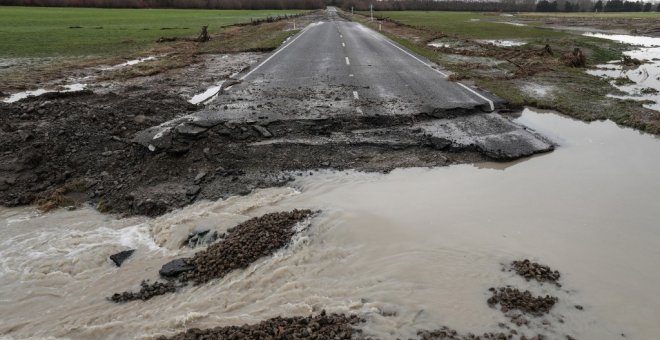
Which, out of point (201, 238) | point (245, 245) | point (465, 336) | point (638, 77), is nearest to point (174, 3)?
point (638, 77)

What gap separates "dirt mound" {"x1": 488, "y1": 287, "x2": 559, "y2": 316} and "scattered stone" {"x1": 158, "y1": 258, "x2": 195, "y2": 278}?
380cm

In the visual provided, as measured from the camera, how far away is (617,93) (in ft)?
49.0

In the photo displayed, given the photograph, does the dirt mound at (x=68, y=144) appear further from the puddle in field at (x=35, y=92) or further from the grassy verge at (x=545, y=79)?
the grassy verge at (x=545, y=79)

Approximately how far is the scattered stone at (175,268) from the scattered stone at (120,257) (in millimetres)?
657

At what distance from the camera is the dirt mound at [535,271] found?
5.61 meters

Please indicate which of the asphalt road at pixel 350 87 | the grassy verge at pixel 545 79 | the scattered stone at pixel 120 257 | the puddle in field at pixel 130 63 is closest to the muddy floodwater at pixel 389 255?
the scattered stone at pixel 120 257

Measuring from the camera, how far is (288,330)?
15.3 ft

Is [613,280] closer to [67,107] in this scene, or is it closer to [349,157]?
[349,157]

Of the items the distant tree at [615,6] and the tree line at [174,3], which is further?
the distant tree at [615,6]

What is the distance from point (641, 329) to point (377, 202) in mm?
4017

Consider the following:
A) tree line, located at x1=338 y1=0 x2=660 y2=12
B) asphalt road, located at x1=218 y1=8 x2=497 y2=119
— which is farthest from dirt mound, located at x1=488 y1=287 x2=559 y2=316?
tree line, located at x1=338 y1=0 x2=660 y2=12

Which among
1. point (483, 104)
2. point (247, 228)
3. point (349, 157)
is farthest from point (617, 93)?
point (247, 228)

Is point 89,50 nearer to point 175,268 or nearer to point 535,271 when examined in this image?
point 175,268

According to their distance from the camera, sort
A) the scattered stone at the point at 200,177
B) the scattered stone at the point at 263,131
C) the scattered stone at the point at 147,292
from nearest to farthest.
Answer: the scattered stone at the point at 147,292
the scattered stone at the point at 200,177
the scattered stone at the point at 263,131
